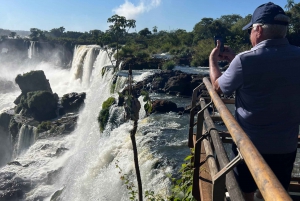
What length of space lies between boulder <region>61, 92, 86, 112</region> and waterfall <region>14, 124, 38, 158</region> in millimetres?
2787

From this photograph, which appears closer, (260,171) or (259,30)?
(260,171)

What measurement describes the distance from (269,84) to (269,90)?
0.11 feet

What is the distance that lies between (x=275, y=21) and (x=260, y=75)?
0.31 m

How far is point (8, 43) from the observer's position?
173ft

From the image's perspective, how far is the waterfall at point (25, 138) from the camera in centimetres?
1798

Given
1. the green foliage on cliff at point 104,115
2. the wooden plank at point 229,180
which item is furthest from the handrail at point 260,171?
the green foliage on cliff at point 104,115

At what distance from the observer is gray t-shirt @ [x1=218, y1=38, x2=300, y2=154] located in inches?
68.8

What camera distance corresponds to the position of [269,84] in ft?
5.82

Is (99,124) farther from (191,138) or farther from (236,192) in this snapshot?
(236,192)

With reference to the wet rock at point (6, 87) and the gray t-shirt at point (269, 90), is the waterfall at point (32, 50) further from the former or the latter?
the gray t-shirt at point (269, 90)

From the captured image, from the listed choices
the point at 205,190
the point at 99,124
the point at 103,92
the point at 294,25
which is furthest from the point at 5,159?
the point at 294,25

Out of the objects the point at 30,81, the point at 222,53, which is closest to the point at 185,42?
the point at 30,81

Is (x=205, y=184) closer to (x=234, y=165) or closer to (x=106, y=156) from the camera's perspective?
(x=234, y=165)

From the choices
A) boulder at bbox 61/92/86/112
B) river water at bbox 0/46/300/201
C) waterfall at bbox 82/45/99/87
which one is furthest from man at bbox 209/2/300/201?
waterfall at bbox 82/45/99/87
